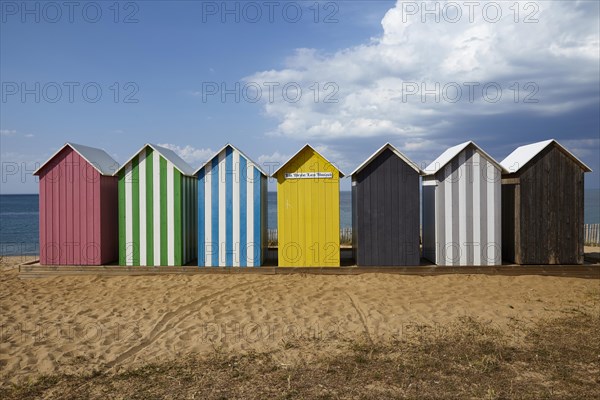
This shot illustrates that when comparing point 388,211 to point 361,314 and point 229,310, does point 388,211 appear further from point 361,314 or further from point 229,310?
point 229,310

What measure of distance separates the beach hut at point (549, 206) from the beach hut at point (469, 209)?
526 mm

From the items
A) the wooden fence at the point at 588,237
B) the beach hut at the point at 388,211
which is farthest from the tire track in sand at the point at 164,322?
the wooden fence at the point at 588,237

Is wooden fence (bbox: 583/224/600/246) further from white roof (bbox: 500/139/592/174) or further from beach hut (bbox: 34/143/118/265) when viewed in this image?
beach hut (bbox: 34/143/118/265)

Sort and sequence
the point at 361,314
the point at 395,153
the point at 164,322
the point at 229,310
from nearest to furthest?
the point at 164,322 < the point at 361,314 < the point at 229,310 < the point at 395,153

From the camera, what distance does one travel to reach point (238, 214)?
1132cm

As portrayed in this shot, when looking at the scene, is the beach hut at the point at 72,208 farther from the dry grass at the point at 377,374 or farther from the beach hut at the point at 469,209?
the beach hut at the point at 469,209

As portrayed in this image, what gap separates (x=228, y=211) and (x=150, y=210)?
1932mm

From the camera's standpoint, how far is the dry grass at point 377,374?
5.10 m

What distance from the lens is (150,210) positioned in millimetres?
11445

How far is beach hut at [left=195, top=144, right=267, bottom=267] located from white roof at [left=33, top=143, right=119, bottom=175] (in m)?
2.44

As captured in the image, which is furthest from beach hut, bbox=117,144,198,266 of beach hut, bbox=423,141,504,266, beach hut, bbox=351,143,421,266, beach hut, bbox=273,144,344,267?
beach hut, bbox=423,141,504,266

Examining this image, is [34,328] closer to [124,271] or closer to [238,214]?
[124,271]

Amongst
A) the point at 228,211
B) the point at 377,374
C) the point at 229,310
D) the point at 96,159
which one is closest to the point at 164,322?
the point at 229,310

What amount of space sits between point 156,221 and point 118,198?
1.50m
